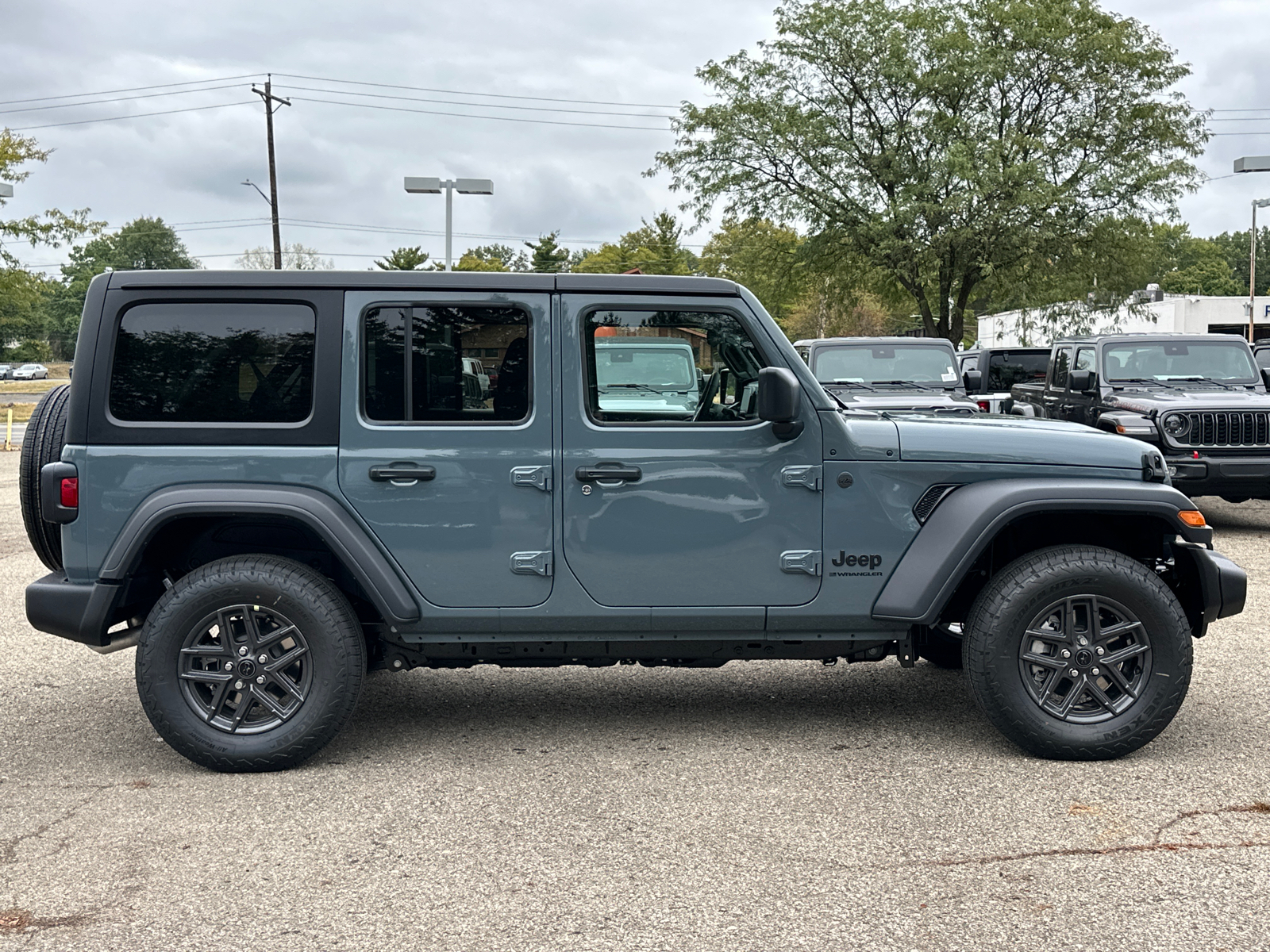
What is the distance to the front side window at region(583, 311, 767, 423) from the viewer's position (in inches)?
185

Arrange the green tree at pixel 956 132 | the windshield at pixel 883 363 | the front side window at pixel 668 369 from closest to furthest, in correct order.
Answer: the front side window at pixel 668 369 < the windshield at pixel 883 363 < the green tree at pixel 956 132

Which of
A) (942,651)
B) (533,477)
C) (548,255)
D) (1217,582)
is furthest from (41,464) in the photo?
(548,255)

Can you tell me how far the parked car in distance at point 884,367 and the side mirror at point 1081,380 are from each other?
3.47 feet

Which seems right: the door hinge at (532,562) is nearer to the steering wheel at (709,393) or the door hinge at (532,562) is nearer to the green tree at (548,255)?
the steering wheel at (709,393)

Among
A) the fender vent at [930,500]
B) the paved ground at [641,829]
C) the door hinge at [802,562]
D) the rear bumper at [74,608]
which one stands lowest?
the paved ground at [641,829]

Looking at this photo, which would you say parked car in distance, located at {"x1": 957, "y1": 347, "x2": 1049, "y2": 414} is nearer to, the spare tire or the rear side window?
the rear side window

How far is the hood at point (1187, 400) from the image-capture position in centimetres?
1088

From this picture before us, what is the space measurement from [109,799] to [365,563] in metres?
1.22

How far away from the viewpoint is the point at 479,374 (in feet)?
15.3

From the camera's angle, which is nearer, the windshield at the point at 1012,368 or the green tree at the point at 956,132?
the windshield at the point at 1012,368

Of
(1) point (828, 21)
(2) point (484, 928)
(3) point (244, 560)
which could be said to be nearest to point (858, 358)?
(3) point (244, 560)

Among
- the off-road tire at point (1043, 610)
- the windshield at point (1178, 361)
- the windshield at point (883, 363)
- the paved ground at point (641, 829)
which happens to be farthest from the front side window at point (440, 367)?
the windshield at point (1178, 361)

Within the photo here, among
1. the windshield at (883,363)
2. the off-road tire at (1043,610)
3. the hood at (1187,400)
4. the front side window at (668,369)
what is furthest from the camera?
the windshield at (883,363)

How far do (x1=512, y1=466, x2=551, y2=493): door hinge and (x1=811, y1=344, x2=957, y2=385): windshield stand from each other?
8.63m
